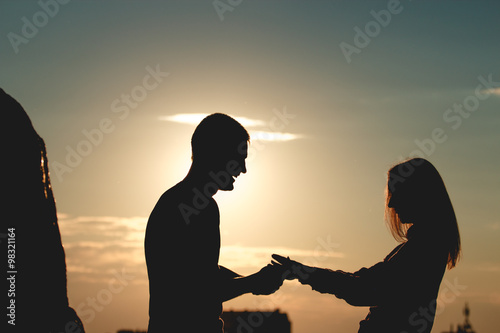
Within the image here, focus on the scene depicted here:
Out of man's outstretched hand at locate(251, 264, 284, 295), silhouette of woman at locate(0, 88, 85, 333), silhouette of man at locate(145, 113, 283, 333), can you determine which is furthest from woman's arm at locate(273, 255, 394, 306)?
silhouette of woman at locate(0, 88, 85, 333)

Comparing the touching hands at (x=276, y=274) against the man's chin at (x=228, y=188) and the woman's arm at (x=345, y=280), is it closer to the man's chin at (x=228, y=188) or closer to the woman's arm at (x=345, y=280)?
the woman's arm at (x=345, y=280)

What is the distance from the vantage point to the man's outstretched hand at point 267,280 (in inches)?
289

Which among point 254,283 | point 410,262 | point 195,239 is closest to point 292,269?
point 254,283

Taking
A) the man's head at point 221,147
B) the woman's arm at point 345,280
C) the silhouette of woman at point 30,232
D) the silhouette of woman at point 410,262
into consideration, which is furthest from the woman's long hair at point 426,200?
the silhouette of woman at point 30,232

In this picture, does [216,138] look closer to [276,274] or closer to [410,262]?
[276,274]

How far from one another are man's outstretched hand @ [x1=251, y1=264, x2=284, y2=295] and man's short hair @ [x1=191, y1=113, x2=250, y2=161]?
4.66 feet

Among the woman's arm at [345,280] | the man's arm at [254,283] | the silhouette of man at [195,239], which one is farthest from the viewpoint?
the woman's arm at [345,280]

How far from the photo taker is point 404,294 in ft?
24.5

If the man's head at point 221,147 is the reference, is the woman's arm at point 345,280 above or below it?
below

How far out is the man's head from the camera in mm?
6684

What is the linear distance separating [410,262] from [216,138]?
2531 millimetres

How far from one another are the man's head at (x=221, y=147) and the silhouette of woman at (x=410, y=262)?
2.01 m

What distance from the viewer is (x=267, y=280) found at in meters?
7.62

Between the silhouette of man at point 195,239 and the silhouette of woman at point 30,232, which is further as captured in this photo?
the silhouette of man at point 195,239
